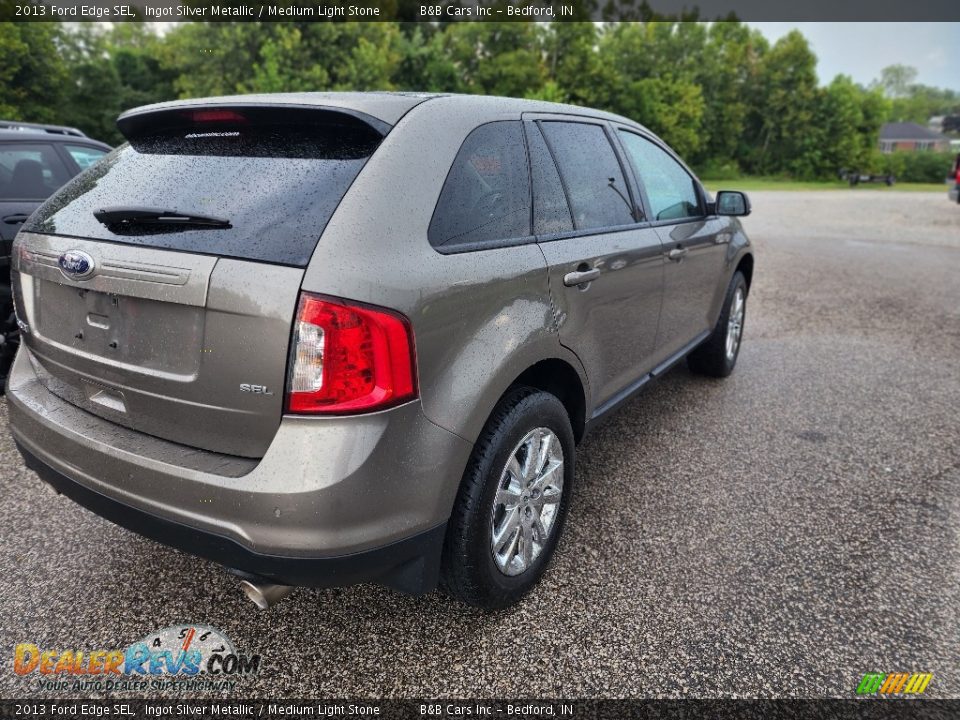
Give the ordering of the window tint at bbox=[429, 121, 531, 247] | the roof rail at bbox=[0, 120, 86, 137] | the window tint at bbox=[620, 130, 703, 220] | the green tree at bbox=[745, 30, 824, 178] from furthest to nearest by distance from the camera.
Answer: the green tree at bbox=[745, 30, 824, 178] < the roof rail at bbox=[0, 120, 86, 137] < the window tint at bbox=[620, 130, 703, 220] < the window tint at bbox=[429, 121, 531, 247]

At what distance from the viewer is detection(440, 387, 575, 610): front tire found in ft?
6.70

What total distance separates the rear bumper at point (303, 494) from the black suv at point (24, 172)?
101 inches

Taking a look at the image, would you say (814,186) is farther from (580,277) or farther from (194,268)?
(194,268)

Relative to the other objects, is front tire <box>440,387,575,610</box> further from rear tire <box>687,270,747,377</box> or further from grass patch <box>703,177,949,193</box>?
grass patch <box>703,177,949,193</box>

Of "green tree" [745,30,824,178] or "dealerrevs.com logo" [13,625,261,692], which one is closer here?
"dealerrevs.com logo" [13,625,261,692]

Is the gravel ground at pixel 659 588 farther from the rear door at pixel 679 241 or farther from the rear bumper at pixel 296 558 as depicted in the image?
the rear door at pixel 679 241

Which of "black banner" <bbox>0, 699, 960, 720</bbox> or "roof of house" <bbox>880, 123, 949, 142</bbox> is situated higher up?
"roof of house" <bbox>880, 123, 949, 142</bbox>

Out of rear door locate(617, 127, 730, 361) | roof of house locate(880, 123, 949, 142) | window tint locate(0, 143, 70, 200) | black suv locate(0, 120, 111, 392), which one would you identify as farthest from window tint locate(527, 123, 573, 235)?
roof of house locate(880, 123, 949, 142)

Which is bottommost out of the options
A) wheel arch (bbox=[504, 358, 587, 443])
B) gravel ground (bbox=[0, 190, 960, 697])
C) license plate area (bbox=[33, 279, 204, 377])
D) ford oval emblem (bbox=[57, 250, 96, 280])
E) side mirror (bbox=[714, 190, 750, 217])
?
gravel ground (bbox=[0, 190, 960, 697])

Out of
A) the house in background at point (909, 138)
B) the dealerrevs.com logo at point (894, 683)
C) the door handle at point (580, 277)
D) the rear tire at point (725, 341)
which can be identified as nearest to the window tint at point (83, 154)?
the door handle at point (580, 277)

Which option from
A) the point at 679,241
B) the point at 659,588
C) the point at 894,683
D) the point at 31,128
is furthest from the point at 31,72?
the point at 894,683

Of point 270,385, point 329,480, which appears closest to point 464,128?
point 270,385

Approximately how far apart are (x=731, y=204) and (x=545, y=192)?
220cm

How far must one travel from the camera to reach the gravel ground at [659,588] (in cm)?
210
